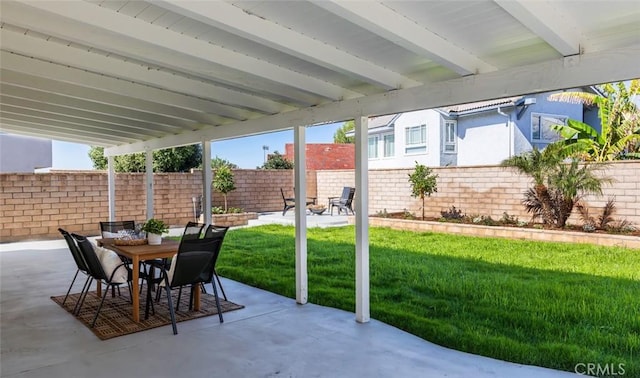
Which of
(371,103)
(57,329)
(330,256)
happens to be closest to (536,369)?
(371,103)

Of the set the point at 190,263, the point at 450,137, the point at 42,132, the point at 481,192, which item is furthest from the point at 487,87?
the point at 450,137

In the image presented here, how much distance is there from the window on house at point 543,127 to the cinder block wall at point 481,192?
635 centimetres

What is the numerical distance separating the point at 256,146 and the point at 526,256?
87.1 feet

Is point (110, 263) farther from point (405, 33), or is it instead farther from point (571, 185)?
point (571, 185)

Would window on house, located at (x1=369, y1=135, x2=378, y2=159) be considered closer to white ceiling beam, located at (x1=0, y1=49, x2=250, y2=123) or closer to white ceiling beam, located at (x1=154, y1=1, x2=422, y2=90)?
white ceiling beam, located at (x1=0, y1=49, x2=250, y2=123)

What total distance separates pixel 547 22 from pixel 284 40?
1.62 meters

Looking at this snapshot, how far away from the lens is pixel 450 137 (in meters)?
17.4

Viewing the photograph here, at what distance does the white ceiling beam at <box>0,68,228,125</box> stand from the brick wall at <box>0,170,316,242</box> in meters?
6.94

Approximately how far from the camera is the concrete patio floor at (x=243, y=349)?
3.24 m

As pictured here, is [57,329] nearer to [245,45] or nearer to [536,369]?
[245,45]

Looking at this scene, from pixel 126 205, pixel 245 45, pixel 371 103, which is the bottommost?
pixel 126 205

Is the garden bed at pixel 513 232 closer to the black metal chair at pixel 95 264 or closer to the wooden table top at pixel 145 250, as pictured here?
the wooden table top at pixel 145 250

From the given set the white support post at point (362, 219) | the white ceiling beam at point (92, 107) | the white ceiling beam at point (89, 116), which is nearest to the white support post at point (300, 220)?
the white support post at point (362, 219)

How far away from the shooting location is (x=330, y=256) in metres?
7.85
